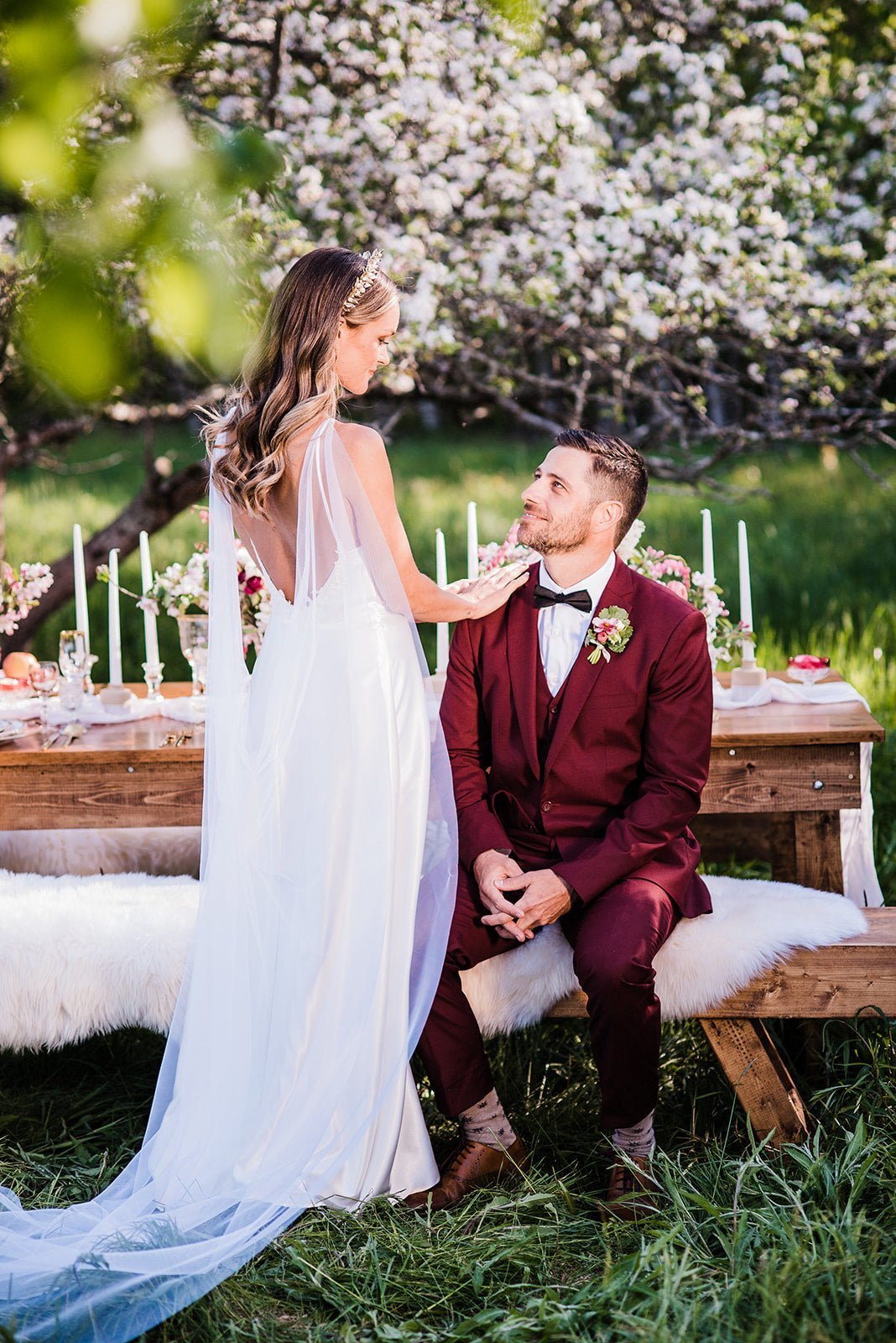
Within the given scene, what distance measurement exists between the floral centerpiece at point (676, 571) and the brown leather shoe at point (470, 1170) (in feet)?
4.96

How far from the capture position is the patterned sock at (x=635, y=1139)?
2.80 meters

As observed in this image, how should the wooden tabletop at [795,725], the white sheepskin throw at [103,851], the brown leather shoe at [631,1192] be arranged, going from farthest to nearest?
the white sheepskin throw at [103,851] → the wooden tabletop at [795,725] → the brown leather shoe at [631,1192]

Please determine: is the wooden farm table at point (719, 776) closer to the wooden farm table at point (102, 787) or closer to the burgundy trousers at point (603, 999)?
the wooden farm table at point (102, 787)

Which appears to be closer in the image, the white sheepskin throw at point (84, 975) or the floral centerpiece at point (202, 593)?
the white sheepskin throw at point (84, 975)

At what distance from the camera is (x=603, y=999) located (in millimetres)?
2773

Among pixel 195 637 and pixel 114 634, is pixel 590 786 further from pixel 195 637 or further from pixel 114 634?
pixel 114 634

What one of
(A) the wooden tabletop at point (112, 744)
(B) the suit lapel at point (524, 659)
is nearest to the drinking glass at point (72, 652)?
(A) the wooden tabletop at point (112, 744)

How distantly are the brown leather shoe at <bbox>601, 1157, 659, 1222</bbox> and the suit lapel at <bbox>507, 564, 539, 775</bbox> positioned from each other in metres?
0.90

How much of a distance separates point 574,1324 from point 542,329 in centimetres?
469

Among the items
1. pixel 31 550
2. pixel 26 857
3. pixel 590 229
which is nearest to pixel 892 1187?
pixel 26 857

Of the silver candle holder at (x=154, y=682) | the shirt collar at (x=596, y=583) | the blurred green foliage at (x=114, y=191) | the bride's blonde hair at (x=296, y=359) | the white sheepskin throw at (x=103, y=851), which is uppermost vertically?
the blurred green foliage at (x=114, y=191)

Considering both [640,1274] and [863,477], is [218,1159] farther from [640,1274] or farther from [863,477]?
[863,477]

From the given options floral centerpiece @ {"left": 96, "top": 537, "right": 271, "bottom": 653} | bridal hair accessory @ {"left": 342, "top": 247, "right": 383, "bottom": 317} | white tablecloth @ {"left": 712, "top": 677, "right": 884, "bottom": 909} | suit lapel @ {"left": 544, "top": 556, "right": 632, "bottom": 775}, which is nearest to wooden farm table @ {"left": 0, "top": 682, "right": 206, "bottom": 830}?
floral centerpiece @ {"left": 96, "top": 537, "right": 271, "bottom": 653}

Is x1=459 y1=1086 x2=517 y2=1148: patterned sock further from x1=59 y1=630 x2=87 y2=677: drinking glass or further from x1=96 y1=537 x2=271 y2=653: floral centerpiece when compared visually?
x1=59 y1=630 x2=87 y2=677: drinking glass
